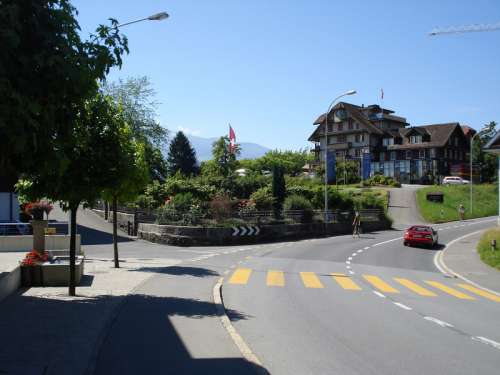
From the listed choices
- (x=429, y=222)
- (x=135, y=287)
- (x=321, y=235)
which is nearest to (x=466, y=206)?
(x=429, y=222)

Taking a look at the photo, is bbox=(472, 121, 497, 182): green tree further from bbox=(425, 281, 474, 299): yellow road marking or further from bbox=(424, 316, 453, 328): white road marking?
bbox=(424, 316, 453, 328): white road marking

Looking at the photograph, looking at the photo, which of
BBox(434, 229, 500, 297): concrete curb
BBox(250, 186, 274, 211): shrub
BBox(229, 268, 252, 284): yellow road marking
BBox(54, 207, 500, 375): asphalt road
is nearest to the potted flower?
BBox(54, 207, 500, 375): asphalt road

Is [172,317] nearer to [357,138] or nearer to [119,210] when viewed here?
[119,210]

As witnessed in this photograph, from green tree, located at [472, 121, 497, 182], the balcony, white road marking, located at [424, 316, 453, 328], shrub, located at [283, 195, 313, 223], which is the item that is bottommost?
white road marking, located at [424, 316, 453, 328]

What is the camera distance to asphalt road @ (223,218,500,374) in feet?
25.0

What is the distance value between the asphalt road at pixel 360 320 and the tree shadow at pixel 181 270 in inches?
36.6

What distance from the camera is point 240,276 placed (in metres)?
17.9

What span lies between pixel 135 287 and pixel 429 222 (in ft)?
150

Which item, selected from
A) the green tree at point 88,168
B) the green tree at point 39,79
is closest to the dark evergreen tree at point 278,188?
the green tree at point 88,168

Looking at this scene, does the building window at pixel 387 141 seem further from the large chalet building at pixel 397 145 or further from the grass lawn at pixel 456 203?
the grass lawn at pixel 456 203

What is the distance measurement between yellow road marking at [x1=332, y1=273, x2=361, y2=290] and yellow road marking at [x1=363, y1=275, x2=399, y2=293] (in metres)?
0.64

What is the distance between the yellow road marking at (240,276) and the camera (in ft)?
54.6

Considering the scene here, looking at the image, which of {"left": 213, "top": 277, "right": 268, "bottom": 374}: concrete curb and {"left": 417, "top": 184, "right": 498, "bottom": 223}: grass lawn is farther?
{"left": 417, "top": 184, "right": 498, "bottom": 223}: grass lawn

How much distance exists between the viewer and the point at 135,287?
1452 centimetres
